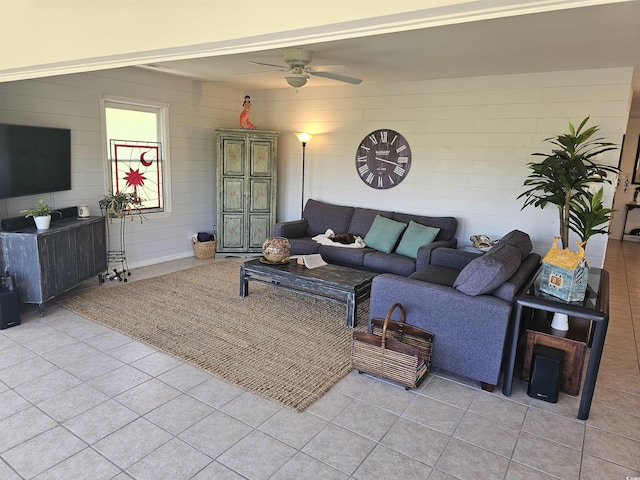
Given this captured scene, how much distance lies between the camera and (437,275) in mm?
3889

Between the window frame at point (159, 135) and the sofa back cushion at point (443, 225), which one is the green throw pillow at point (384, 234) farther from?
the window frame at point (159, 135)

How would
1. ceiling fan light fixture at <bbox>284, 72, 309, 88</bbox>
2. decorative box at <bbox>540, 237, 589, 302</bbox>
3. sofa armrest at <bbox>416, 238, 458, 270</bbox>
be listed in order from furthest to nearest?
sofa armrest at <bbox>416, 238, 458, 270</bbox> → ceiling fan light fixture at <bbox>284, 72, 309, 88</bbox> → decorative box at <bbox>540, 237, 589, 302</bbox>

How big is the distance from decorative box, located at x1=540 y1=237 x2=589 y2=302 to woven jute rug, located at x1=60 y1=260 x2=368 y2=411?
1.48 metres

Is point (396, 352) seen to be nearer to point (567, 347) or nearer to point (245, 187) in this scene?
point (567, 347)

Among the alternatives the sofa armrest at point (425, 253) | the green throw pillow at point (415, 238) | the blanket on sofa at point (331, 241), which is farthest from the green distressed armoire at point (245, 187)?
the sofa armrest at point (425, 253)

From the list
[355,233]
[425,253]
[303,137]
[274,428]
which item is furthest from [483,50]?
[274,428]

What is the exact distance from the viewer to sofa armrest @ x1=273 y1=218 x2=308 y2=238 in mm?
5426

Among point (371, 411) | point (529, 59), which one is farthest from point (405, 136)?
point (371, 411)

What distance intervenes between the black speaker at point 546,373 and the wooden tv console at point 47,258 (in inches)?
154

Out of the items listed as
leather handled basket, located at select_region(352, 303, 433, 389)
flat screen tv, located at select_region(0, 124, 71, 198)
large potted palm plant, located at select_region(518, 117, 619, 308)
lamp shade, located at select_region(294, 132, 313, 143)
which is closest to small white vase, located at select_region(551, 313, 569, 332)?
large potted palm plant, located at select_region(518, 117, 619, 308)

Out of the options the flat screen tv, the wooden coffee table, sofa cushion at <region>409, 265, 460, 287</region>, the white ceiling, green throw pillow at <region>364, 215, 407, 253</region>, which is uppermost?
the white ceiling

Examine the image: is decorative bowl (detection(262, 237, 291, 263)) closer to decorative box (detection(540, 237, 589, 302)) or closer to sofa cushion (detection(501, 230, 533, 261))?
sofa cushion (detection(501, 230, 533, 261))

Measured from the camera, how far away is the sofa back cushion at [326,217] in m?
5.69

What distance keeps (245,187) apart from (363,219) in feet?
5.88
